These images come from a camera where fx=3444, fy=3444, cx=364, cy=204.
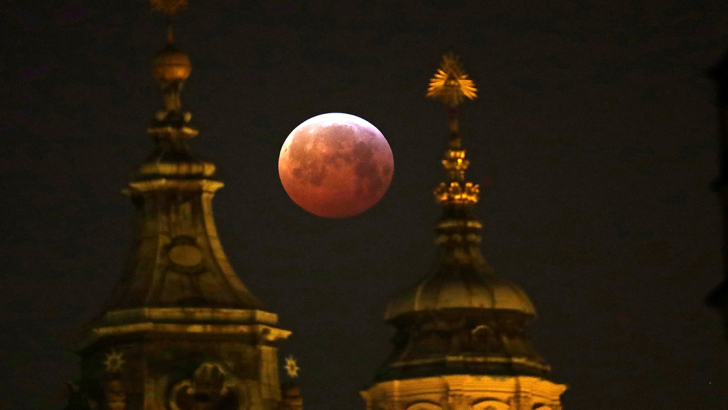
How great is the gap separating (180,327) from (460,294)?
4316 cm

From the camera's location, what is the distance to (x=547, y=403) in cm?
12012

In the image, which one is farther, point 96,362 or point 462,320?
point 462,320

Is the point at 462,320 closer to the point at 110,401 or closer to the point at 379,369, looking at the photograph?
the point at 379,369

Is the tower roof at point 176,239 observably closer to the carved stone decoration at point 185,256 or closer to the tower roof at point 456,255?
the carved stone decoration at point 185,256

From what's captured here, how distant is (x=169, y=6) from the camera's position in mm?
85062

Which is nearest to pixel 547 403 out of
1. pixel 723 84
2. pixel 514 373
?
pixel 514 373

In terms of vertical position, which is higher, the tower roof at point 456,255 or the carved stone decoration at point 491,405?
the tower roof at point 456,255

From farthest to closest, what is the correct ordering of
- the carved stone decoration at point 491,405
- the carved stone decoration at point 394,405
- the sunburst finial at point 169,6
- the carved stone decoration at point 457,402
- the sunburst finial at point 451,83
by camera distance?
the sunburst finial at point 451,83 → the carved stone decoration at point 394,405 → the carved stone decoration at point 491,405 → the carved stone decoration at point 457,402 → the sunburst finial at point 169,6

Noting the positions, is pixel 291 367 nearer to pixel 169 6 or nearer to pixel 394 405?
pixel 169 6

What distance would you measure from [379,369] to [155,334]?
4397 cm

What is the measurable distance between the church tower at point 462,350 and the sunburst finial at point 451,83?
Result: 673cm

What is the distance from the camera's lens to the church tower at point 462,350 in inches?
4663

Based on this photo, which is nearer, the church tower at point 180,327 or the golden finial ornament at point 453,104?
the church tower at point 180,327

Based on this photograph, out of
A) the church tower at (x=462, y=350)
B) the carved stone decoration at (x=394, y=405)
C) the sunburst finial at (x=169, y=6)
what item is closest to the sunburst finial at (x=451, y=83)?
the church tower at (x=462, y=350)
